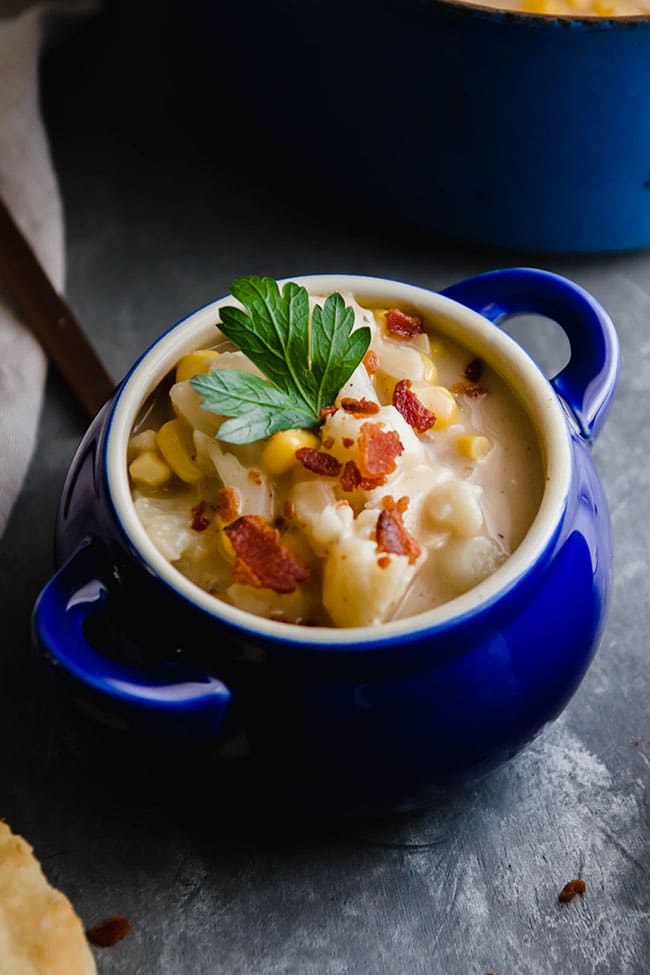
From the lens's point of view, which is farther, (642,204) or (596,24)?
(642,204)

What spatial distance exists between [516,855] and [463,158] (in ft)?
4.65

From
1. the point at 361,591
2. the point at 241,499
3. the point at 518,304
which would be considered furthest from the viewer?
the point at 518,304

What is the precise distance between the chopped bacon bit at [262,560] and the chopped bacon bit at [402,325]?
44 centimetres

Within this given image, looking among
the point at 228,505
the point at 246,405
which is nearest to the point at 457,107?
A: the point at 246,405

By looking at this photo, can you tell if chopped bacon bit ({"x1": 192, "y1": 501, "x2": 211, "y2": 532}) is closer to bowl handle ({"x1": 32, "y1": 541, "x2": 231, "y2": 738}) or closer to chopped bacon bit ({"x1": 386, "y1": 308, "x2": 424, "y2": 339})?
bowl handle ({"x1": 32, "y1": 541, "x2": 231, "y2": 738})

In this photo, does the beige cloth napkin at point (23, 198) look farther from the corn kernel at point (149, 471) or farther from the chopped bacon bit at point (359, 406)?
the chopped bacon bit at point (359, 406)

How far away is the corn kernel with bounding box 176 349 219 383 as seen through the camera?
1773mm

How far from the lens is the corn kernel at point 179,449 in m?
1.70

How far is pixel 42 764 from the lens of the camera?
6.63 ft

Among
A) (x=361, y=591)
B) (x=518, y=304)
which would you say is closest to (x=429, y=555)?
(x=361, y=591)

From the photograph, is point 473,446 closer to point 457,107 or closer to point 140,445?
point 140,445

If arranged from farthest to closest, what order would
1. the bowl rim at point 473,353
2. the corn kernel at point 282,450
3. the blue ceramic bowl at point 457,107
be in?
1. the blue ceramic bowl at point 457,107
2. the corn kernel at point 282,450
3. the bowl rim at point 473,353

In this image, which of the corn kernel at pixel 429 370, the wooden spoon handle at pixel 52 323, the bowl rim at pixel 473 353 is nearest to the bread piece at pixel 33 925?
the bowl rim at pixel 473 353

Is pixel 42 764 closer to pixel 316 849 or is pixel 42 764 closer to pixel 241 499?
pixel 316 849
